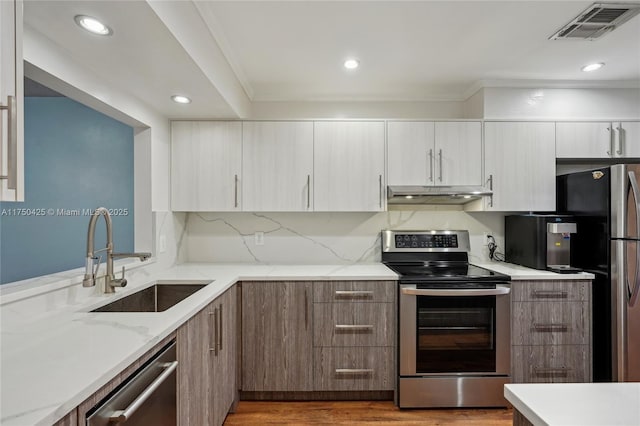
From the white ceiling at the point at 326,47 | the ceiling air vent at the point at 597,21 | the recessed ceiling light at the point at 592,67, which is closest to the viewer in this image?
the white ceiling at the point at 326,47

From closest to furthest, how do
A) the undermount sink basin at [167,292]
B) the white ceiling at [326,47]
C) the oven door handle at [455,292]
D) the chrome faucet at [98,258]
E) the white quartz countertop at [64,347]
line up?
the white quartz countertop at [64,347] < the white ceiling at [326,47] < the chrome faucet at [98,258] < the undermount sink basin at [167,292] < the oven door handle at [455,292]

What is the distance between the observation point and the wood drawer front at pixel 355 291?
8.23ft

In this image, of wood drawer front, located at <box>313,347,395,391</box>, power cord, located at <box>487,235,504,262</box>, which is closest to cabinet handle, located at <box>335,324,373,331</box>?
wood drawer front, located at <box>313,347,395,391</box>

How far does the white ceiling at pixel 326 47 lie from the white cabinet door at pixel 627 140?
360 mm

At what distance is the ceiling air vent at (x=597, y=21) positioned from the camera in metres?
1.89

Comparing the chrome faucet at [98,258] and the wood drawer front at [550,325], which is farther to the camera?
the wood drawer front at [550,325]

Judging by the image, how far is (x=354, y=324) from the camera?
98.9 inches

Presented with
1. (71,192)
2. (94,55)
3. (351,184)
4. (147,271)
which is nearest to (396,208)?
(351,184)

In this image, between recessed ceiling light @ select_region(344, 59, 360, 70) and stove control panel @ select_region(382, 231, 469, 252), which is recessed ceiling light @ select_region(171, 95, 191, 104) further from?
stove control panel @ select_region(382, 231, 469, 252)

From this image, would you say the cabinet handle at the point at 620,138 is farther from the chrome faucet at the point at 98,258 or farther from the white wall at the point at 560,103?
the chrome faucet at the point at 98,258

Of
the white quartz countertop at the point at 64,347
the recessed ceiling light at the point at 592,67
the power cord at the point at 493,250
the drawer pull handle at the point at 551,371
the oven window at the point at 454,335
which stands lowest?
the drawer pull handle at the point at 551,371

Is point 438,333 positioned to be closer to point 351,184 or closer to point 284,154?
point 351,184

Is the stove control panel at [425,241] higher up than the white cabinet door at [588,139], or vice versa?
the white cabinet door at [588,139]

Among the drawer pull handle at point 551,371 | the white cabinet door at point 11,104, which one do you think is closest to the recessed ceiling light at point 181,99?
the white cabinet door at point 11,104
